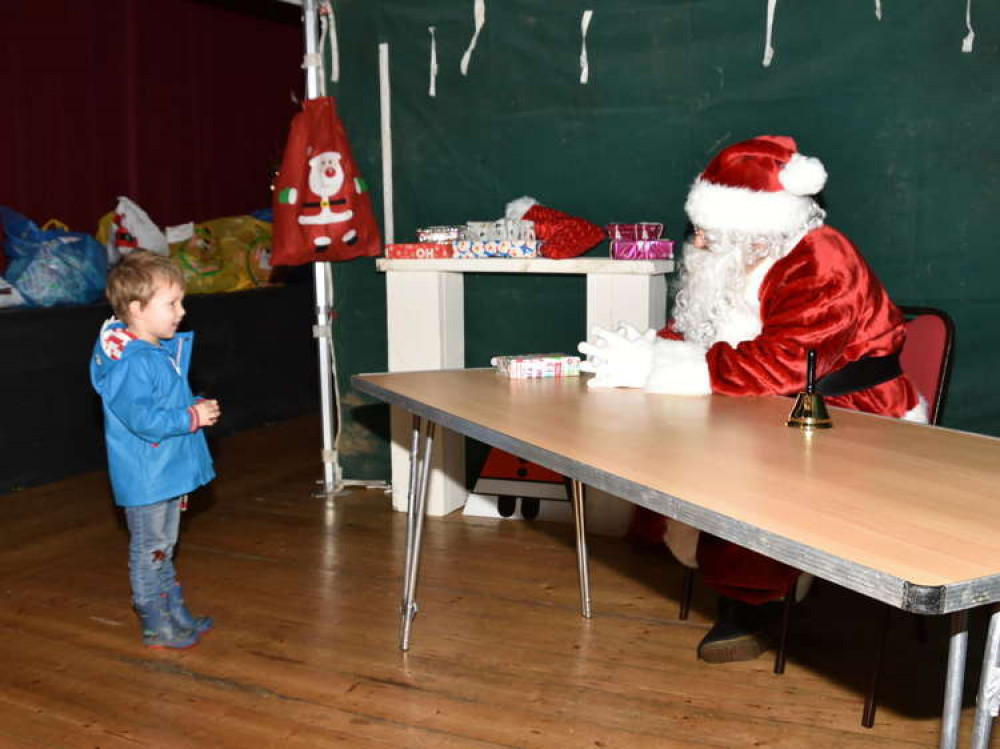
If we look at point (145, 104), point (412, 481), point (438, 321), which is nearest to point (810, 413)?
point (412, 481)

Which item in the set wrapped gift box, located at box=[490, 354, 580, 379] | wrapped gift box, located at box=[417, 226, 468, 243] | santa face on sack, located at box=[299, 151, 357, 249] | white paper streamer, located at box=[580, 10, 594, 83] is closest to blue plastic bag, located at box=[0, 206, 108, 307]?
santa face on sack, located at box=[299, 151, 357, 249]

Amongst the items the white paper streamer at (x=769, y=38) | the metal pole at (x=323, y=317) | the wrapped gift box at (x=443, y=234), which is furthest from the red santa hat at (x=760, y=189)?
the metal pole at (x=323, y=317)

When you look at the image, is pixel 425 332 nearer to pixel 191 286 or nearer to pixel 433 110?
pixel 433 110

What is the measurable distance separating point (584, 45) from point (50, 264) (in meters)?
2.49

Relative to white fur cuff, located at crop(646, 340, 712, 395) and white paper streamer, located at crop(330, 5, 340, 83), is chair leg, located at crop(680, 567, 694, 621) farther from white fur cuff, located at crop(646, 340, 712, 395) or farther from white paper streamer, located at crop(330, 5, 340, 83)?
white paper streamer, located at crop(330, 5, 340, 83)

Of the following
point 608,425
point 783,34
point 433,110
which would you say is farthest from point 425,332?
point 608,425

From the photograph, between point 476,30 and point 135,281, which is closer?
point 135,281

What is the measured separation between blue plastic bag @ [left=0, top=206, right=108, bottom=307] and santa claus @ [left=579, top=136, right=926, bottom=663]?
2906mm

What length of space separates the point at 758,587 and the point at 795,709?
277 mm

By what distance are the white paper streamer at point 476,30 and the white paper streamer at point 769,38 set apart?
1.06m

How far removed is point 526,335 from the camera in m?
3.84

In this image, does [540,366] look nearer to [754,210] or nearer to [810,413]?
[754,210]

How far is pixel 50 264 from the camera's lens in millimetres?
4359

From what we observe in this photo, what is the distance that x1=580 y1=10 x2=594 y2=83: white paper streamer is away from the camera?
137 inches
